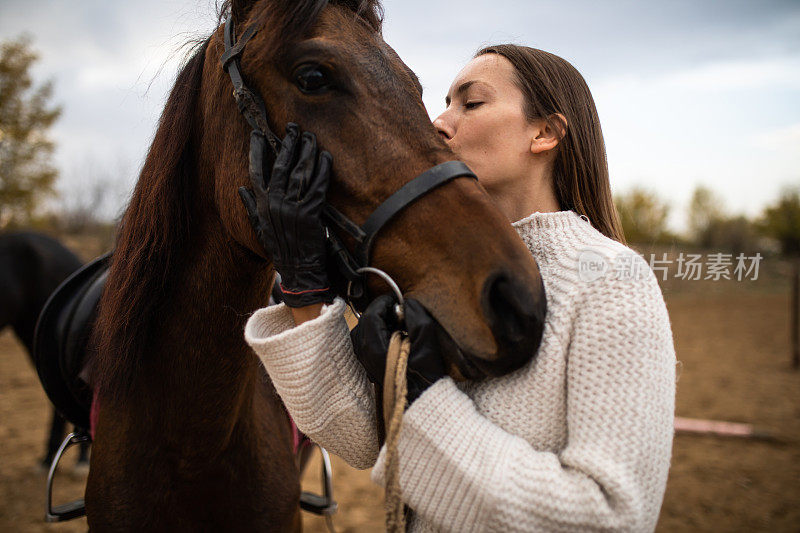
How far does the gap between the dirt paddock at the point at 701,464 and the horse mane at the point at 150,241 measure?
161 centimetres

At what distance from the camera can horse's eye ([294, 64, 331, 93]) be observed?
1.28 m

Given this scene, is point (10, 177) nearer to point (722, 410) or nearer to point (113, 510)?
point (113, 510)

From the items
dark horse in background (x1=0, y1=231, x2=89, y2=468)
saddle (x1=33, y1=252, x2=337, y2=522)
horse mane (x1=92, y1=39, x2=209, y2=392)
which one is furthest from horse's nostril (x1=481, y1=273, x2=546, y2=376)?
dark horse in background (x1=0, y1=231, x2=89, y2=468)

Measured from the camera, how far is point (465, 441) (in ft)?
3.53

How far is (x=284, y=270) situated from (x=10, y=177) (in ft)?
58.8

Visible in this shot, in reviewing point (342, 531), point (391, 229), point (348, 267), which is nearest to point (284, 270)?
point (348, 267)

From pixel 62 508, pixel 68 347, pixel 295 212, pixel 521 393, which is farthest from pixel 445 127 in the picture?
pixel 62 508

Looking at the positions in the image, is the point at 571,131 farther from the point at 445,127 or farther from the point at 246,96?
the point at 246,96

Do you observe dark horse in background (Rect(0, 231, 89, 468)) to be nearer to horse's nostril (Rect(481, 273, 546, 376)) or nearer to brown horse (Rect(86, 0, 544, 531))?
brown horse (Rect(86, 0, 544, 531))

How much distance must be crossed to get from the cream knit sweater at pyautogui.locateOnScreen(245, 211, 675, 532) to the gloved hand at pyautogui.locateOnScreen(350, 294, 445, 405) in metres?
0.06

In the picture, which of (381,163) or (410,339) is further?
(381,163)

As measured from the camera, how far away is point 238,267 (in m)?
1.51

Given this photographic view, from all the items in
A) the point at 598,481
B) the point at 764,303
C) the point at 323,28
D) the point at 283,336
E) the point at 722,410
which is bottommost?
the point at 764,303

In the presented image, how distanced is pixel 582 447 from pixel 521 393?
0.18 metres
